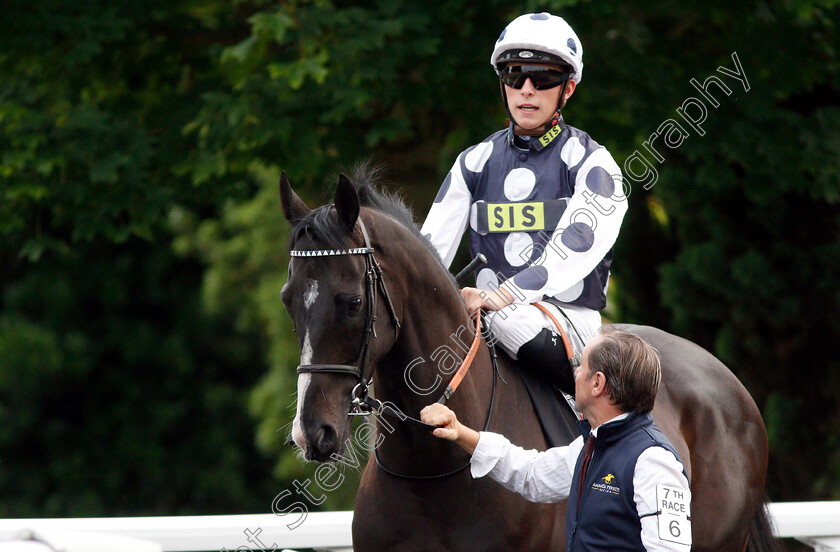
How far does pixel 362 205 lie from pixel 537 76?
2.54 feet

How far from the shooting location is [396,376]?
2.88 meters

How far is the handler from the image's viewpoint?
218cm

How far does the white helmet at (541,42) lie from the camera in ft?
10.8

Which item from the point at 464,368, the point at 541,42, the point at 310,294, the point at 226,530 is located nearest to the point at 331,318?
the point at 310,294

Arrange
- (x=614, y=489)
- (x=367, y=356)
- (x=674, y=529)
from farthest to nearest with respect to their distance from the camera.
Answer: (x=367, y=356) → (x=614, y=489) → (x=674, y=529)

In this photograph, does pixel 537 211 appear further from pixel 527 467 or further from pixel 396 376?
pixel 527 467

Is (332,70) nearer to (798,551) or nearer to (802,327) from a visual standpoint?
(798,551)

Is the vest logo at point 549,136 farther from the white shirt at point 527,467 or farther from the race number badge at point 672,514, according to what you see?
the race number badge at point 672,514

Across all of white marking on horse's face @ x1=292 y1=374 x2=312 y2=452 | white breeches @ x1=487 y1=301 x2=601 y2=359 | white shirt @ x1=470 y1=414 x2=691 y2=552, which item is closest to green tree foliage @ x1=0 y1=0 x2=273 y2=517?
white breeches @ x1=487 y1=301 x2=601 y2=359

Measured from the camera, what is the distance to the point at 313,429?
8.34ft

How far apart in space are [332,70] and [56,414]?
27.6 ft

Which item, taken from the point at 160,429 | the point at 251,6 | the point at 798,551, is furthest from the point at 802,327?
the point at 160,429

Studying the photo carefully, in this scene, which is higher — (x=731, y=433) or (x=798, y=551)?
(x=731, y=433)

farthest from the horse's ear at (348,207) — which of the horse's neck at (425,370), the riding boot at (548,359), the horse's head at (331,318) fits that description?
the riding boot at (548,359)
